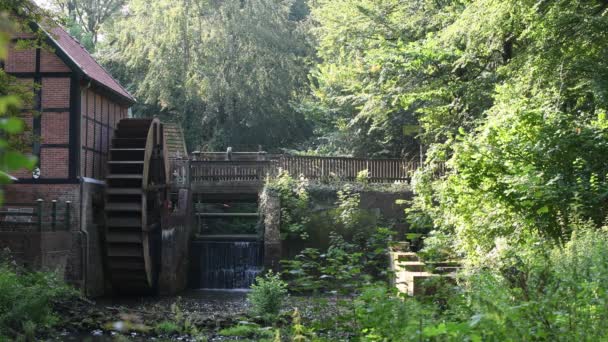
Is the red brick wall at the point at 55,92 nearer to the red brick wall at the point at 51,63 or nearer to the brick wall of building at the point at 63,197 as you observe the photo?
the red brick wall at the point at 51,63

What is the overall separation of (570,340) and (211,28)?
2814 centimetres

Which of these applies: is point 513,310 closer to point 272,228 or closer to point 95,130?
point 272,228

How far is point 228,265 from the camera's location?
21.2m

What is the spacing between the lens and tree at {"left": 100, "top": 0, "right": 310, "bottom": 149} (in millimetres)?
30219

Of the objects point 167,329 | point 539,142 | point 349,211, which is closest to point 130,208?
point 349,211

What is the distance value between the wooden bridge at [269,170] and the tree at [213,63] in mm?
8514

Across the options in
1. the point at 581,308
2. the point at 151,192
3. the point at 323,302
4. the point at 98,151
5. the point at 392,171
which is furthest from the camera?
the point at 392,171

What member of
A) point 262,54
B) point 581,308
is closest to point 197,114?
Answer: point 262,54

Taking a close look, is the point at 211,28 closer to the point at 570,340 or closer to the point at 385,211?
the point at 385,211

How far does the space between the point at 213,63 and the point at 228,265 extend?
39.2 ft

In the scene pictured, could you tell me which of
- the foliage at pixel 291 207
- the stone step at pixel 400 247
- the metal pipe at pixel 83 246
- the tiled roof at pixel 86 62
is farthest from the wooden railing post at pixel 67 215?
the stone step at pixel 400 247

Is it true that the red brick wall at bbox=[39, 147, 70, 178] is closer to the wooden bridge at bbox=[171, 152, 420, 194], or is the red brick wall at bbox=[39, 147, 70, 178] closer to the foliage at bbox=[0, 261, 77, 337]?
the foliage at bbox=[0, 261, 77, 337]

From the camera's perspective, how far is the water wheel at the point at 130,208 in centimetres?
1895

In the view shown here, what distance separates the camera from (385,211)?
2088cm
